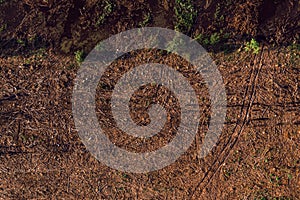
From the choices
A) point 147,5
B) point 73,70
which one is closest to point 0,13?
point 73,70

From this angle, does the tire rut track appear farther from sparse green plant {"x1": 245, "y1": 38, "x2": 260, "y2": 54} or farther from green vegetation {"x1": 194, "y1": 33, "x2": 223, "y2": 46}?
green vegetation {"x1": 194, "y1": 33, "x2": 223, "y2": 46}

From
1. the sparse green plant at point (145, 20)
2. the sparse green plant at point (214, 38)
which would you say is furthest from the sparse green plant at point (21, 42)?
the sparse green plant at point (214, 38)

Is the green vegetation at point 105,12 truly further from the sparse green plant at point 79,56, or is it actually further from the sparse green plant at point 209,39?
the sparse green plant at point 209,39

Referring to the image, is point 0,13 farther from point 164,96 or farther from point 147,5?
point 164,96

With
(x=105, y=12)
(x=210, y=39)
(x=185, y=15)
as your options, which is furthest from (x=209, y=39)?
(x=105, y=12)

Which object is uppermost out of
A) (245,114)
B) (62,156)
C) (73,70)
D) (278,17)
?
(278,17)

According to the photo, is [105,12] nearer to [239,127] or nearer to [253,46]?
[253,46]
